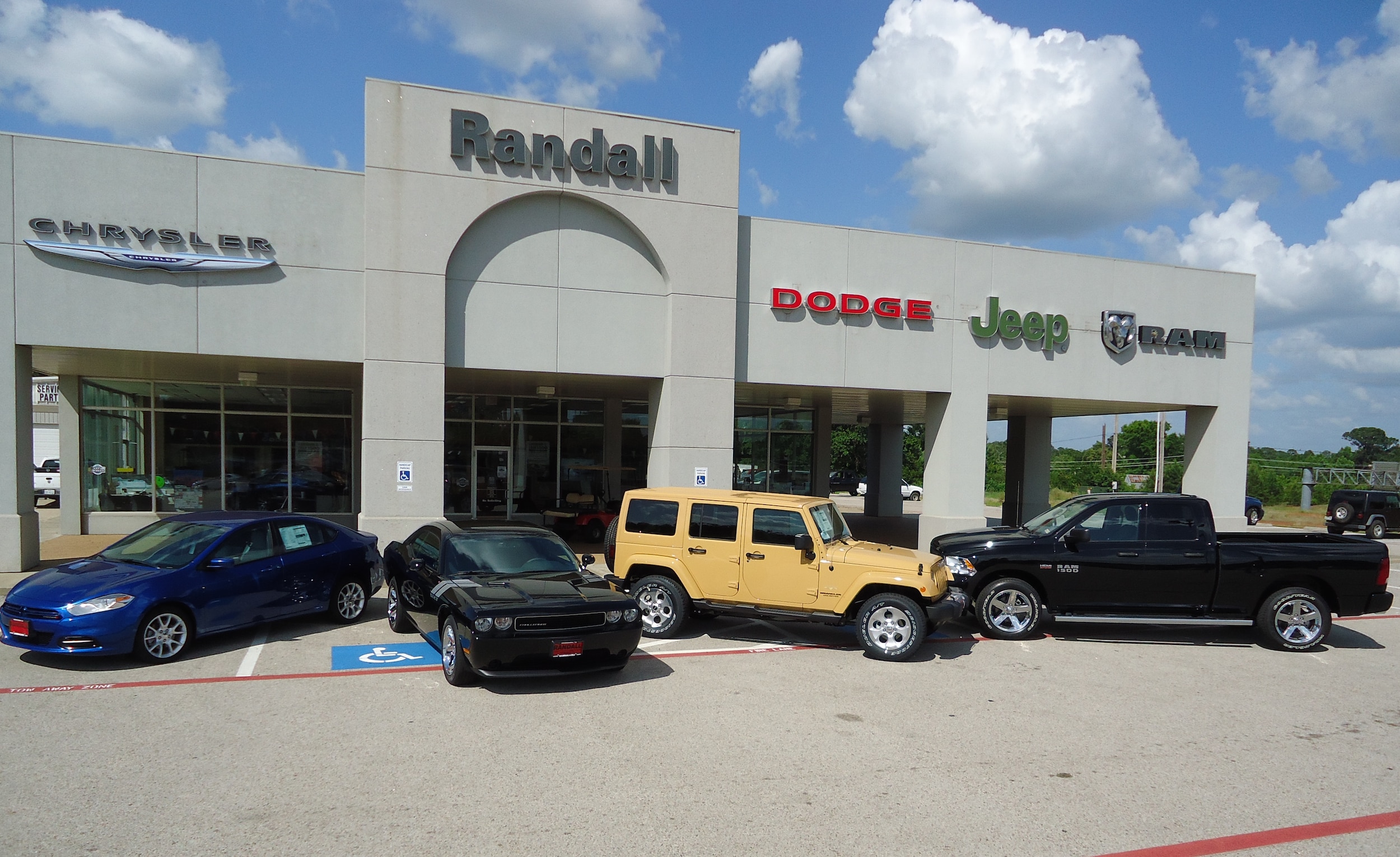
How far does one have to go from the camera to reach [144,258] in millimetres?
13930

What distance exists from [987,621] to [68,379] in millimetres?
20295

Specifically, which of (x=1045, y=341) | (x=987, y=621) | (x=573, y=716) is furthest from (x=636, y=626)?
(x=1045, y=341)

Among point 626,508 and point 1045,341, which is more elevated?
point 1045,341

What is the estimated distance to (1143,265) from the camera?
20.0 meters

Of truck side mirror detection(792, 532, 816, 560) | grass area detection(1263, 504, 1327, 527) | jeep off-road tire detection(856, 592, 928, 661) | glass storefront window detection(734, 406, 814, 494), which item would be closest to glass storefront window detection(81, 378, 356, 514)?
glass storefront window detection(734, 406, 814, 494)

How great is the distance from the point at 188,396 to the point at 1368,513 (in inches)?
1449

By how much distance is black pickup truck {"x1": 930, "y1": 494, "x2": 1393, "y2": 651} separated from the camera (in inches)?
416

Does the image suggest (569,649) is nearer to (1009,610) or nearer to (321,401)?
(1009,610)

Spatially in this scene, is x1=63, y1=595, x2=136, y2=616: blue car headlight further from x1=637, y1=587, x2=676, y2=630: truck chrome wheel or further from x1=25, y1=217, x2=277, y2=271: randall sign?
x1=25, y1=217, x2=277, y2=271: randall sign

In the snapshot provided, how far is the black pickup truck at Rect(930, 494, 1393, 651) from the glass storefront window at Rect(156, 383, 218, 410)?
17.9 m

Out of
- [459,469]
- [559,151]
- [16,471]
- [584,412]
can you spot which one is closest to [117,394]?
[16,471]

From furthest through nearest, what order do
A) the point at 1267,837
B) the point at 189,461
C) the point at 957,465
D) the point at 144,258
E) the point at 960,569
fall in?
1. the point at 189,461
2. the point at 957,465
3. the point at 144,258
4. the point at 960,569
5. the point at 1267,837

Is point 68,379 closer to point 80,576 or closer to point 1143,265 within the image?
point 80,576

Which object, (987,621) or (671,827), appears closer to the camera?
(671,827)
